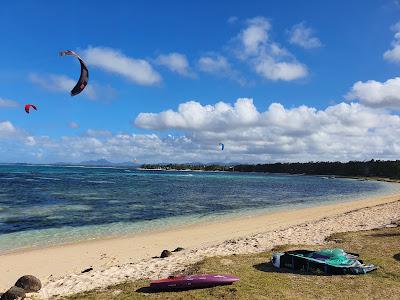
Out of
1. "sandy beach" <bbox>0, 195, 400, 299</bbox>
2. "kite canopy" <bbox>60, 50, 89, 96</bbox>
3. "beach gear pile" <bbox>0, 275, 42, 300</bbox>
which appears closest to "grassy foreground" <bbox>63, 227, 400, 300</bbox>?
"sandy beach" <bbox>0, 195, 400, 299</bbox>

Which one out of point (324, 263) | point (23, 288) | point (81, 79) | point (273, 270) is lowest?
point (23, 288)

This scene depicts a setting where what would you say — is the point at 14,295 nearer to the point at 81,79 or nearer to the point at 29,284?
the point at 29,284

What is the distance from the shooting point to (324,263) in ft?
44.3

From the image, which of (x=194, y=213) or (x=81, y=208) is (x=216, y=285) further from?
(x=81, y=208)

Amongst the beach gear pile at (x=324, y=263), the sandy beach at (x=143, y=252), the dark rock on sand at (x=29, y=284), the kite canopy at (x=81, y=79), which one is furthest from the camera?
the kite canopy at (x=81, y=79)

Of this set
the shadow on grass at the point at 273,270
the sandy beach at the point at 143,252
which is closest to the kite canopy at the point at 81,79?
the sandy beach at the point at 143,252

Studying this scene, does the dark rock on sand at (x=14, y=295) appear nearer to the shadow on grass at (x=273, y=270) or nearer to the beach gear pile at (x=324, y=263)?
the shadow on grass at (x=273, y=270)

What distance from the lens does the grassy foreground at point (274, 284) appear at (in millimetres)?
11156

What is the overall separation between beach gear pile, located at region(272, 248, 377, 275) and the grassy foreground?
0.91ft

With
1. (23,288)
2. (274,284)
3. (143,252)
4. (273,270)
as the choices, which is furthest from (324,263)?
(23,288)

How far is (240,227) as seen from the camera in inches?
1074

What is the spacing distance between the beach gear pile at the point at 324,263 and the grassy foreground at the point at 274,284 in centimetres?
28

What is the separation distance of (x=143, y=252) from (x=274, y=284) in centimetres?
854

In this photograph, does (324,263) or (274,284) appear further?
(324,263)
